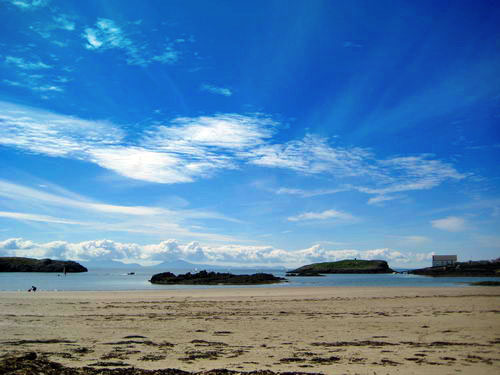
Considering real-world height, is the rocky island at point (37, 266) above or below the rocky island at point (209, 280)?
below

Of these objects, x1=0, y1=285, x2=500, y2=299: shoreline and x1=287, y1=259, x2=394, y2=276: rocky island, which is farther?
x1=287, y1=259, x2=394, y2=276: rocky island

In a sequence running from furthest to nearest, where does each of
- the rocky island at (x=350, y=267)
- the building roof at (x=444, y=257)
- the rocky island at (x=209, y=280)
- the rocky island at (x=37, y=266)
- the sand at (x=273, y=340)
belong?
the rocky island at (x=37, y=266) → the rocky island at (x=350, y=267) → the building roof at (x=444, y=257) → the rocky island at (x=209, y=280) → the sand at (x=273, y=340)

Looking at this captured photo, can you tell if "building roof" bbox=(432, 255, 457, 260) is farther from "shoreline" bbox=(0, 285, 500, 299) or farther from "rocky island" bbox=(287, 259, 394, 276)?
"shoreline" bbox=(0, 285, 500, 299)

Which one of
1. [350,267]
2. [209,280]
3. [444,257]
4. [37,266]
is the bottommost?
[37,266]

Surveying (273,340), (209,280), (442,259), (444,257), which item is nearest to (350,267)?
(442,259)

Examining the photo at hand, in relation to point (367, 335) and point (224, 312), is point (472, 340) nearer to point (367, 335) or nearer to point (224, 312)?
point (367, 335)

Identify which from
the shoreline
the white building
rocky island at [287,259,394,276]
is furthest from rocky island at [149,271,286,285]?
the white building

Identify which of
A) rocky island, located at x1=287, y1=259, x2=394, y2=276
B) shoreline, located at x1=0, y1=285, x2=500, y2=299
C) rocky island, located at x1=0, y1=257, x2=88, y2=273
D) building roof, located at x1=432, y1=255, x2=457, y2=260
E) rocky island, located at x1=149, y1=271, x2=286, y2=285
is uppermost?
building roof, located at x1=432, y1=255, x2=457, y2=260

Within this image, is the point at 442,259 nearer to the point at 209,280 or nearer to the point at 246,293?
the point at 209,280

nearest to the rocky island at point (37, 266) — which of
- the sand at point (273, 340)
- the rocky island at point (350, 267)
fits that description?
the rocky island at point (350, 267)

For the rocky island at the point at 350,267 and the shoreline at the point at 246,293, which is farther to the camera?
the rocky island at the point at 350,267

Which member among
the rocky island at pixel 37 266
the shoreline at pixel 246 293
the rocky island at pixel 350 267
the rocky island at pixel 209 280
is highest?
the shoreline at pixel 246 293

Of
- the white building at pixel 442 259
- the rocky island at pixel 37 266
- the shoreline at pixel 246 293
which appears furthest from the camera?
the rocky island at pixel 37 266

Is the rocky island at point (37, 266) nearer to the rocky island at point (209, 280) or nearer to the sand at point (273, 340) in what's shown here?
the rocky island at point (209, 280)
